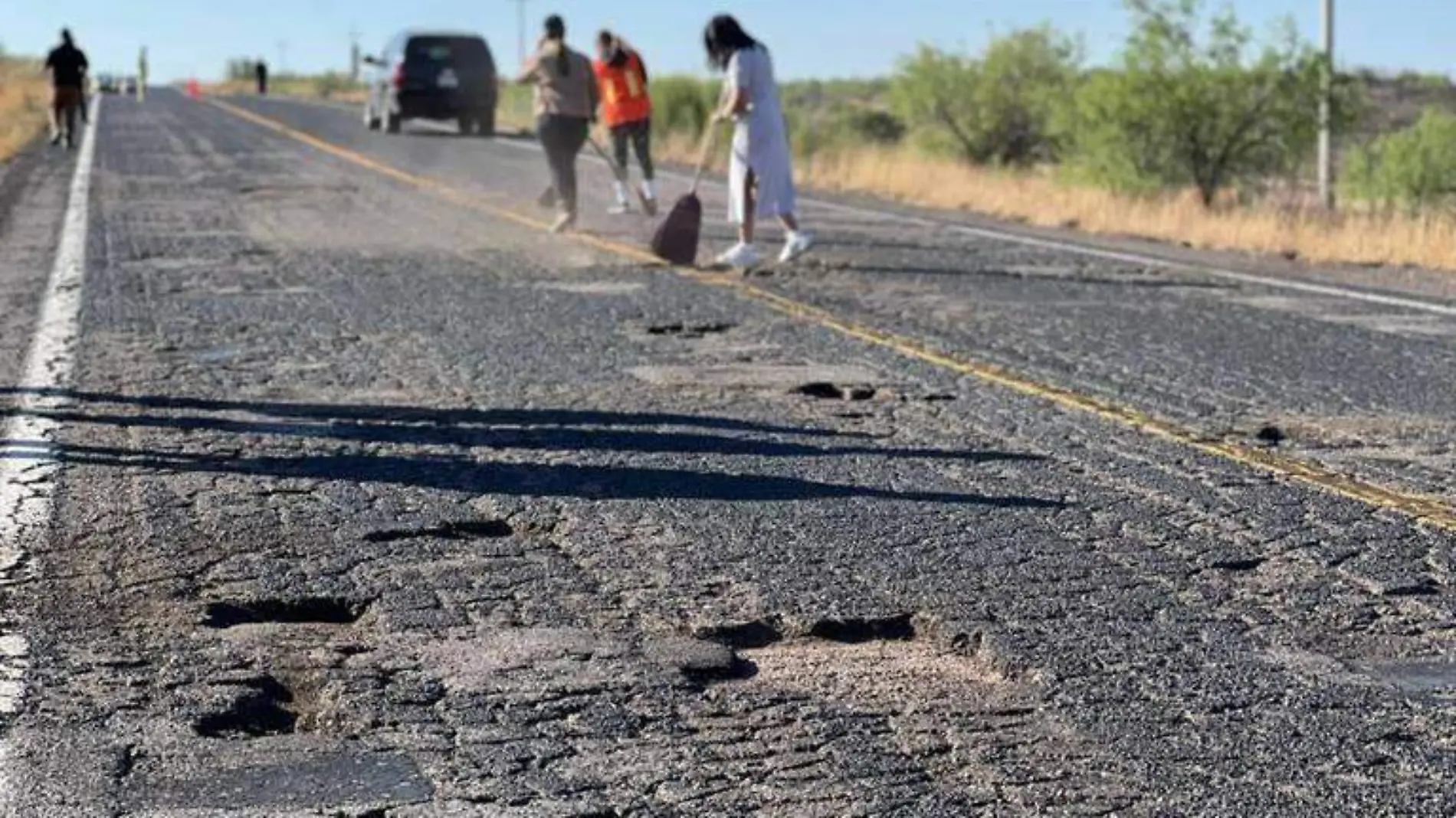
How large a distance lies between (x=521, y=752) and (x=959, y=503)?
2.75m

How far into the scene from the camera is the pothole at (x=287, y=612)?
18.2 ft

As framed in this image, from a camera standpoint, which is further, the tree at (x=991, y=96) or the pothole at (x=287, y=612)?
the tree at (x=991, y=96)

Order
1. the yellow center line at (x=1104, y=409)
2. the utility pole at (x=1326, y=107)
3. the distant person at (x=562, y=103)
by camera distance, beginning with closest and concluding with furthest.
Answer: the yellow center line at (x=1104, y=409) < the distant person at (x=562, y=103) < the utility pole at (x=1326, y=107)

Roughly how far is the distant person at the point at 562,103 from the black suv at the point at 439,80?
2347cm

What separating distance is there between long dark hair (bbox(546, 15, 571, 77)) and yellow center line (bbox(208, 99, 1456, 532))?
1.96 m

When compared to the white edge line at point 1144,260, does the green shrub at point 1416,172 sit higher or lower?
higher

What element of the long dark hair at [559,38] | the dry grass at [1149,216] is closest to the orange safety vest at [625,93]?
the long dark hair at [559,38]

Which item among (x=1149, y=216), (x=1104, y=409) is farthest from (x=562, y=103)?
(x=1104, y=409)

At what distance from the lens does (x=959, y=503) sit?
22.9ft

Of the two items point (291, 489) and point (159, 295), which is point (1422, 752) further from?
point (159, 295)

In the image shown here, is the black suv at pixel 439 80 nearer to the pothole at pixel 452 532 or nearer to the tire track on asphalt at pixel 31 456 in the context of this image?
the tire track on asphalt at pixel 31 456

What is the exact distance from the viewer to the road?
14.4 ft

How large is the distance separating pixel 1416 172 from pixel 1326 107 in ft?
10.3

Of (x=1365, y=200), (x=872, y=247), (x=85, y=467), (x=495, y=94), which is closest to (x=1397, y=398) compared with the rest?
(x=85, y=467)
